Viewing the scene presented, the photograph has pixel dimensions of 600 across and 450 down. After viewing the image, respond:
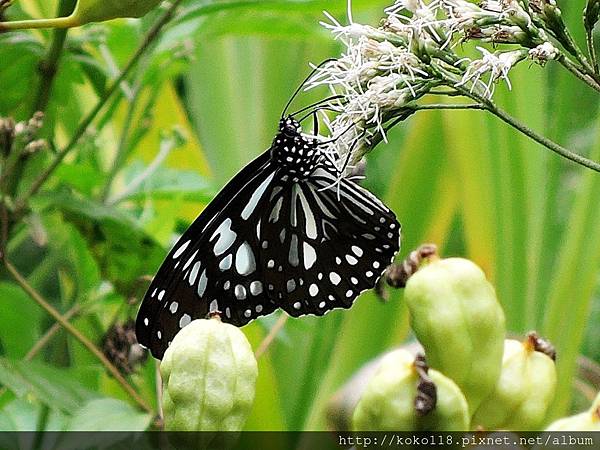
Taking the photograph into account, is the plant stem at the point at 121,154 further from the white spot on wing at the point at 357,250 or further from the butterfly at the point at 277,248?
the white spot on wing at the point at 357,250

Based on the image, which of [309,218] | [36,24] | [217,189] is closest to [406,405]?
[36,24]

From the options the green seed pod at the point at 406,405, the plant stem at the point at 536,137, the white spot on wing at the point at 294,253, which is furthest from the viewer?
the white spot on wing at the point at 294,253

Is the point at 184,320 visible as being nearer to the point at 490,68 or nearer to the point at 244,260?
the point at 244,260

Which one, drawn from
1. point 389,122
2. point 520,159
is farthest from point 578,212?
point 389,122

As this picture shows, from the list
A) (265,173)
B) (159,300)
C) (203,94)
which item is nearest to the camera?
A: (159,300)

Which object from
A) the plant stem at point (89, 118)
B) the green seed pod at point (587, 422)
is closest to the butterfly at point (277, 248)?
the plant stem at point (89, 118)

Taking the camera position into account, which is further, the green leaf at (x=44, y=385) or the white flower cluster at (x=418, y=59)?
the green leaf at (x=44, y=385)

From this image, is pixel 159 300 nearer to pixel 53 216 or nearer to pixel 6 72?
pixel 6 72
